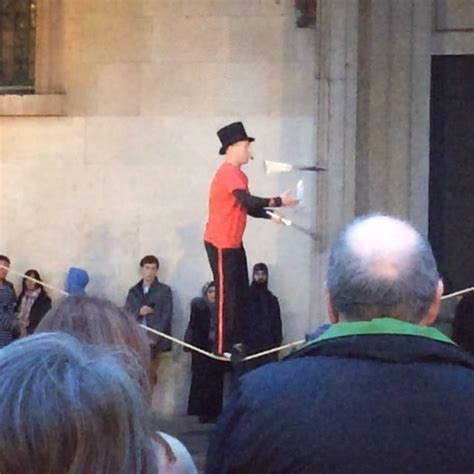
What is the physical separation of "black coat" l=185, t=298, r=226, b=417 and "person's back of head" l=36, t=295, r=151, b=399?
792cm

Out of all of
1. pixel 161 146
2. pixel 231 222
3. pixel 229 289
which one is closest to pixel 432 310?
pixel 231 222

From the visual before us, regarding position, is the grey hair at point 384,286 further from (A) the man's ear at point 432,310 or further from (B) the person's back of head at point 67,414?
(B) the person's back of head at point 67,414

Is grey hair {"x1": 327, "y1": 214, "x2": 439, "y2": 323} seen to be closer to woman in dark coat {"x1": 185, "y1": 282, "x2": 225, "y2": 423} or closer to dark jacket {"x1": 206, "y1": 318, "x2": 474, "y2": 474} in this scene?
dark jacket {"x1": 206, "y1": 318, "x2": 474, "y2": 474}

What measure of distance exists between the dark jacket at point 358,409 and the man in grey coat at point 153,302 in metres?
8.43

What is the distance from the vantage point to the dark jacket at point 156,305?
1081 centimetres

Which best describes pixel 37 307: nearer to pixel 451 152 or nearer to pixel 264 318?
pixel 264 318

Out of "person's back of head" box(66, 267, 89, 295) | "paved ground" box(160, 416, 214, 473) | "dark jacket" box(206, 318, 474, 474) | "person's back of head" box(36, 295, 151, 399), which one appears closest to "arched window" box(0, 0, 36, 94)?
"person's back of head" box(66, 267, 89, 295)

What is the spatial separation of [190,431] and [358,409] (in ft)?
27.1

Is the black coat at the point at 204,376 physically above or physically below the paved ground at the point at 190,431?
above

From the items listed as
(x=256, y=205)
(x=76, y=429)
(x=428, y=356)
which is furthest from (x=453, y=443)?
(x=256, y=205)

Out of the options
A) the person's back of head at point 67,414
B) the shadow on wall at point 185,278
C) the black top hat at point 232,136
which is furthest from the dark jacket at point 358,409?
the shadow on wall at point 185,278

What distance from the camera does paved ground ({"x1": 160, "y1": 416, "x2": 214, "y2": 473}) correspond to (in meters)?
9.48

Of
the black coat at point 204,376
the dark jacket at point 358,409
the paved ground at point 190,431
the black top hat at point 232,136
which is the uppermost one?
the black top hat at point 232,136

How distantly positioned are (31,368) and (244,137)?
6541 mm
